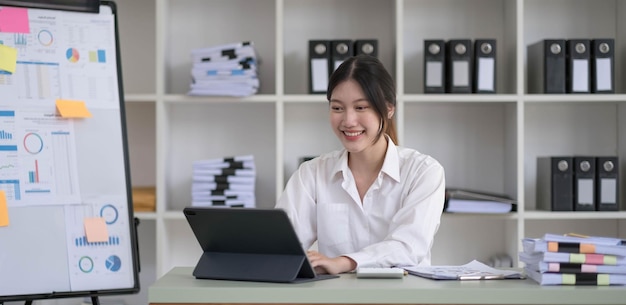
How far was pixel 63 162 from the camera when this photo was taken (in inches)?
107

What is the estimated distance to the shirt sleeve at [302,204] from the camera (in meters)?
2.51

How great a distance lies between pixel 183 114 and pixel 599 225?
6.56 ft

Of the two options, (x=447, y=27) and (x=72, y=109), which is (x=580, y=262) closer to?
(x=72, y=109)

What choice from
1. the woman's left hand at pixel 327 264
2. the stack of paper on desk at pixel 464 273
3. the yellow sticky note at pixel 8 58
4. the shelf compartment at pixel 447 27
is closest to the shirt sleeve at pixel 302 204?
the woman's left hand at pixel 327 264

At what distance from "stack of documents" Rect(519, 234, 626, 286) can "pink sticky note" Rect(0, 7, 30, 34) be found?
1.80m

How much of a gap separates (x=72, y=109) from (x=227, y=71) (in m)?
0.93

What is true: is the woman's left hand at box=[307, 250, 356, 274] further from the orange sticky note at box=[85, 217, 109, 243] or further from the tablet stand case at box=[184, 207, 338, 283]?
the orange sticky note at box=[85, 217, 109, 243]

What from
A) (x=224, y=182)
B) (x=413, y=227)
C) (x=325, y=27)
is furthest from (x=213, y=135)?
(x=413, y=227)

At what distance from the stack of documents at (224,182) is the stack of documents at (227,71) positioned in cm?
31

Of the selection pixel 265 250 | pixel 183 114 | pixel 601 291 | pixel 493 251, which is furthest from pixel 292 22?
pixel 601 291

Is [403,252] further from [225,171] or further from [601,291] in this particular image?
[225,171]

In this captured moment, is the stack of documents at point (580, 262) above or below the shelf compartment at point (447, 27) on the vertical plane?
below

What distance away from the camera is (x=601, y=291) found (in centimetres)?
172

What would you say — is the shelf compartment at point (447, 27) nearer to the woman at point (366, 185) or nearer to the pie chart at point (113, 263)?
the woman at point (366, 185)
